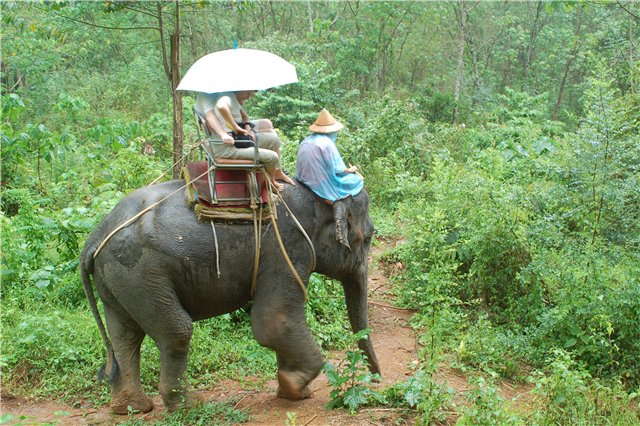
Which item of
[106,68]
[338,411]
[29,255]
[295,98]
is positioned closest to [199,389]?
[338,411]

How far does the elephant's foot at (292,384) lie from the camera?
4.88m

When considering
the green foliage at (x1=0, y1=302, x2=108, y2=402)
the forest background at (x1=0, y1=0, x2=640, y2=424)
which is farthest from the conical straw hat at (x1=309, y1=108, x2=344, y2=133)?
the green foliage at (x1=0, y1=302, x2=108, y2=402)

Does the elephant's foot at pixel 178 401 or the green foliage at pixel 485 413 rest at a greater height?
the green foliage at pixel 485 413

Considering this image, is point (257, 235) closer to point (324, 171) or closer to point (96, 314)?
point (324, 171)

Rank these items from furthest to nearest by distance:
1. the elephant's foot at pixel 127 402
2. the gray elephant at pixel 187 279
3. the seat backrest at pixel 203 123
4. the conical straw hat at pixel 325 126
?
the conical straw hat at pixel 325 126 → the elephant's foot at pixel 127 402 → the seat backrest at pixel 203 123 → the gray elephant at pixel 187 279

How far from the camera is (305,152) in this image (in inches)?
200

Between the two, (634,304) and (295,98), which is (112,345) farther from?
(295,98)

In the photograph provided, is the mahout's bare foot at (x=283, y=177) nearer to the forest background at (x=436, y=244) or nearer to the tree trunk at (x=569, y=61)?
the forest background at (x=436, y=244)

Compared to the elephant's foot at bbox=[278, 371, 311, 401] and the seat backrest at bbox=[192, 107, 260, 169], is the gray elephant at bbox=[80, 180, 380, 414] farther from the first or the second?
the seat backrest at bbox=[192, 107, 260, 169]

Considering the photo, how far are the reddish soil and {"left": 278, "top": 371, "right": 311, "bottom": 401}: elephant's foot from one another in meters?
0.06

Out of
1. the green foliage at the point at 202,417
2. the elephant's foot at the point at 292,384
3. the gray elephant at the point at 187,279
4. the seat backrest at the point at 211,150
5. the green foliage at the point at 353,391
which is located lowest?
the green foliage at the point at 202,417

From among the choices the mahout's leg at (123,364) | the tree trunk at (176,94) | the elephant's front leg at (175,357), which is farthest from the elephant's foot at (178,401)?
the tree trunk at (176,94)

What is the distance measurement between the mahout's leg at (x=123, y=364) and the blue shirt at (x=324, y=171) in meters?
1.64

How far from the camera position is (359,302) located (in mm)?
5441
